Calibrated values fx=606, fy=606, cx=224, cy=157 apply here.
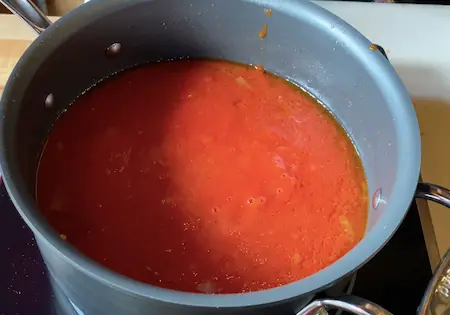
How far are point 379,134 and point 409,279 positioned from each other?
21 centimetres

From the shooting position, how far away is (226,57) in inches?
38.8

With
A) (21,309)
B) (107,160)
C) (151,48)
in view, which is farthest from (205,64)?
(21,309)

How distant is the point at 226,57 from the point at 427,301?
1.67 ft

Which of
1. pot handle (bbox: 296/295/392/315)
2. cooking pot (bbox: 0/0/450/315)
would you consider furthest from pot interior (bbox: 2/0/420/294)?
pot handle (bbox: 296/295/392/315)

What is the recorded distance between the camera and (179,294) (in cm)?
56

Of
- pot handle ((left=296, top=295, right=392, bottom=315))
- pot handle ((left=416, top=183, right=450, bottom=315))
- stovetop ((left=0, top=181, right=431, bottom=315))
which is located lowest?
stovetop ((left=0, top=181, right=431, bottom=315))

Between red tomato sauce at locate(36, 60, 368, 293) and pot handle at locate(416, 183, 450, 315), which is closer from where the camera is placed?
pot handle at locate(416, 183, 450, 315)

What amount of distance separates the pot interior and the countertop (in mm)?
176

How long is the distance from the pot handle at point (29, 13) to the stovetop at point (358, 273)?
247 mm

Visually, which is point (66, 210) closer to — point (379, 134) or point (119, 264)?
point (119, 264)

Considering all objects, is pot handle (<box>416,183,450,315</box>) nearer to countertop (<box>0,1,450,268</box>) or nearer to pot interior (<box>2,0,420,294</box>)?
pot interior (<box>2,0,420,294</box>)

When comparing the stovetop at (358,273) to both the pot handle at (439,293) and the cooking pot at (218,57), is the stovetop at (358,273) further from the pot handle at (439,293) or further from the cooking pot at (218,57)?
the pot handle at (439,293)

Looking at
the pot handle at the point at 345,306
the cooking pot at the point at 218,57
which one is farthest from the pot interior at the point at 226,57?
the pot handle at the point at 345,306

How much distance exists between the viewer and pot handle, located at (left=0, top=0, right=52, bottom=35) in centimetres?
77
